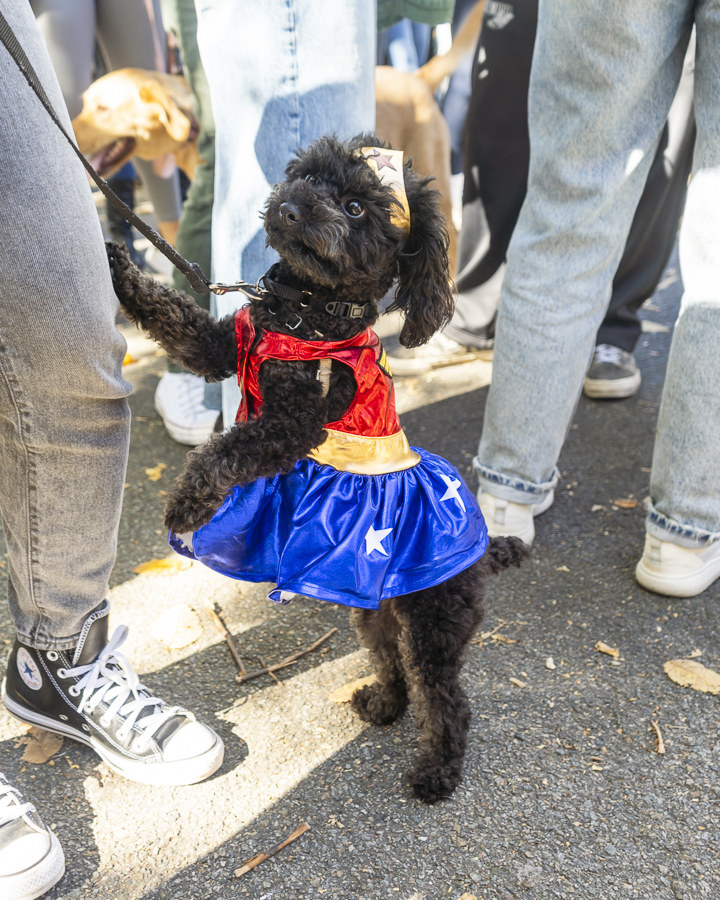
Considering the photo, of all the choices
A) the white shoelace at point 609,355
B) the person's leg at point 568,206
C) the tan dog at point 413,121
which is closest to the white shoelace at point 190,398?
the person's leg at point 568,206

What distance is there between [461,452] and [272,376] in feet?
5.86

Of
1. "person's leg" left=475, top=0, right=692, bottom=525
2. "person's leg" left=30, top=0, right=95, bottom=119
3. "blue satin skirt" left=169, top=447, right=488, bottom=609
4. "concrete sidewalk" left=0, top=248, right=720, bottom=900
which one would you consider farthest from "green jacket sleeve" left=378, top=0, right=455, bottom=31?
"blue satin skirt" left=169, top=447, right=488, bottom=609

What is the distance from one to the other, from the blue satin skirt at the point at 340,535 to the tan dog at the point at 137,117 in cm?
241

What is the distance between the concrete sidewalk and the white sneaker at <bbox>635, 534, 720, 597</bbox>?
52 mm

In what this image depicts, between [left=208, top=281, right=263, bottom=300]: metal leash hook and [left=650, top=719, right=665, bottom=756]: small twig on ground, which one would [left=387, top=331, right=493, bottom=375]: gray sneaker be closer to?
[left=208, top=281, right=263, bottom=300]: metal leash hook

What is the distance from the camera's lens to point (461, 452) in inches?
129

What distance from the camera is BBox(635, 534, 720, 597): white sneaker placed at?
94.7 inches

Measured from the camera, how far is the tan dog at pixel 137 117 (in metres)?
3.41

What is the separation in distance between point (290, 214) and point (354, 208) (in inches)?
5.6

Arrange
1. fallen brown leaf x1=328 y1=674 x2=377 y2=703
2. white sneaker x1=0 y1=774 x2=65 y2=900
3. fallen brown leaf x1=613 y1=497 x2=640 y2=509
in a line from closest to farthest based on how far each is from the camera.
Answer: white sneaker x1=0 y1=774 x2=65 y2=900 < fallen brown leaf x1=328 y1=674 x2=377 y2=703 < fallen brown leaf x1=613 y1=497 x2=640 y2=509

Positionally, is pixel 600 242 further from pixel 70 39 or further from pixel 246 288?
pixel 70 39

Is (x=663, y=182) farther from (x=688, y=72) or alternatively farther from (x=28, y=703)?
(x=28, y=703)

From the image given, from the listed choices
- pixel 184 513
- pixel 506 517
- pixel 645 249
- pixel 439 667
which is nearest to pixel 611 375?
pixel 645 249

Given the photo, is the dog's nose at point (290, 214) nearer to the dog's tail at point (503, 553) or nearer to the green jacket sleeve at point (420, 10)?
the dog's tail at point (503, 553)
